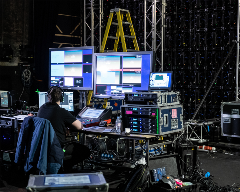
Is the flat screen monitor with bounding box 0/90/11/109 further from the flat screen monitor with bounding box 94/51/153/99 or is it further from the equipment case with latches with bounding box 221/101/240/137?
the equipment case with latches with bounding box 221/101/240/137

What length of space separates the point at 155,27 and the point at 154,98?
4930mm

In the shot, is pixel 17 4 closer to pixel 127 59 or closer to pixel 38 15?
pixel 38 15

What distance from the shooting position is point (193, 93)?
25.7ft

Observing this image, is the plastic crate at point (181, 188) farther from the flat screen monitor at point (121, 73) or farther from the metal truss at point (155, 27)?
the metal truss at point (155, 27)

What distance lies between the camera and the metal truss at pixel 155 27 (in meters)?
8.25

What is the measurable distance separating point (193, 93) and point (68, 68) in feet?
12.7

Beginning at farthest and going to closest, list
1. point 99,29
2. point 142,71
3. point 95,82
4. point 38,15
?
1. point 99,29
2. point 38,15
3. point 95,82
4. point 142,71

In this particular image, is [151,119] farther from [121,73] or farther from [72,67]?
[72,67]

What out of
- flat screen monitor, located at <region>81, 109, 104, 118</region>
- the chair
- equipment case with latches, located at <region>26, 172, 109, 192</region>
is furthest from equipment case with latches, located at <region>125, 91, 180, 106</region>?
equipment case with latches, located at <region>26, 172, 109, 192</region>

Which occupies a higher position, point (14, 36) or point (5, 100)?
point (14, 36)

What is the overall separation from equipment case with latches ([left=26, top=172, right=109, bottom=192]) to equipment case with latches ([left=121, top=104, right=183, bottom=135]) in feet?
5.76

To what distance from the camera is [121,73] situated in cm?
460

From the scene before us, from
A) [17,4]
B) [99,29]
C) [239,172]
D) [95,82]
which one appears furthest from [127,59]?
[99,29]

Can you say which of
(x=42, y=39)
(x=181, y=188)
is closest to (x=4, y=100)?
(x=42, y=39)
